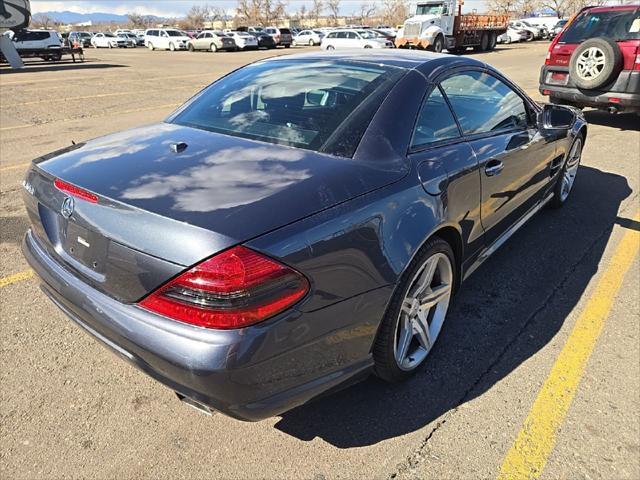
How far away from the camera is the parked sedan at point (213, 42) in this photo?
36.2 metres

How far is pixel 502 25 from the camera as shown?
34438 mm

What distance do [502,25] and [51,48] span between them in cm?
2931

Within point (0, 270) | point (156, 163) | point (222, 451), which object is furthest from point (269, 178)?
point (0, 270)

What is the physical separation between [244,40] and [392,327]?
124ft

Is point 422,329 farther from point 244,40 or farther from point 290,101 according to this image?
point 244,40

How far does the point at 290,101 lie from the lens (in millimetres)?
2678

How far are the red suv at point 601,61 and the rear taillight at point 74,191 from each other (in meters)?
7.71

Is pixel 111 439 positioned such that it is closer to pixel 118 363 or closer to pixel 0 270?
pixel 118 363

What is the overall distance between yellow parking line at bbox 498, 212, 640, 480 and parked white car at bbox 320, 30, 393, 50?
24916mm

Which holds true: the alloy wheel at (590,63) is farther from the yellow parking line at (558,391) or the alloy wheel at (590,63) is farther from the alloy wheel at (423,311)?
the alloy wheel at (423,311)

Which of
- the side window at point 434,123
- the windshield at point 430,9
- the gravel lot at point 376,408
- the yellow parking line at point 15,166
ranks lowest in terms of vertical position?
the gravel lot at point 376,408

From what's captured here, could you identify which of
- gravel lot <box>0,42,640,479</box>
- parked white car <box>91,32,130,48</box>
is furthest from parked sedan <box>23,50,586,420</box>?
parked white car <box>91,32,130,48</box>

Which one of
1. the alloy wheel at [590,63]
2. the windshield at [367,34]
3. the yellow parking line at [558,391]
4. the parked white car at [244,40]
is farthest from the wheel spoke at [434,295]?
the parked white car at [244,40]

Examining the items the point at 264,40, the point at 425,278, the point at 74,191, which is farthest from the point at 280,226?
the point at 264,40
